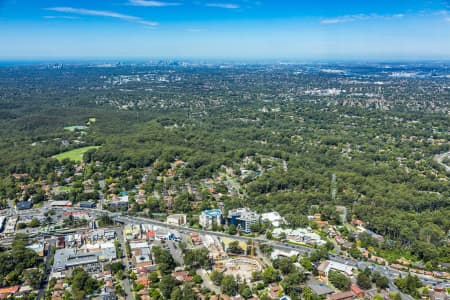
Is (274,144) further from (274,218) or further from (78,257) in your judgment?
(78,257)

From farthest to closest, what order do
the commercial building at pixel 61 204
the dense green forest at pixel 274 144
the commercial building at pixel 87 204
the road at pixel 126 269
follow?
the commercial building at pixel 61 204
the commercial building at pixel 87 204
the dense green forest at pixel 274 144
the road at pixel 126 269

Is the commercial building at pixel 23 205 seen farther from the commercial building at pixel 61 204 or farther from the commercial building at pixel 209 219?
the commercial building at pixel 209 219

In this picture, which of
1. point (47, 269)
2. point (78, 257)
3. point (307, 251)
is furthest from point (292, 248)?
point (47, 269)

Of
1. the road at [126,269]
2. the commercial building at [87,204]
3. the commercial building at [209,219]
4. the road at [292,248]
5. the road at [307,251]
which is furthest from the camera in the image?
the commercial building at [87,204]

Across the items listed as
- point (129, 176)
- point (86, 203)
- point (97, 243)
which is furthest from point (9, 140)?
point (97, 243)

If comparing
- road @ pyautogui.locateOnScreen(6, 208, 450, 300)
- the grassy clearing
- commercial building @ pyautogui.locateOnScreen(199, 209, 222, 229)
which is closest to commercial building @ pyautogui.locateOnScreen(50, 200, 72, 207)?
road @ pyautogui.locateOnScreen(6, 208, 450, 300)

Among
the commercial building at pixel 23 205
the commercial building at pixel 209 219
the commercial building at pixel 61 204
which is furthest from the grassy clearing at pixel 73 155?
the commercial building at pixel 209 219
